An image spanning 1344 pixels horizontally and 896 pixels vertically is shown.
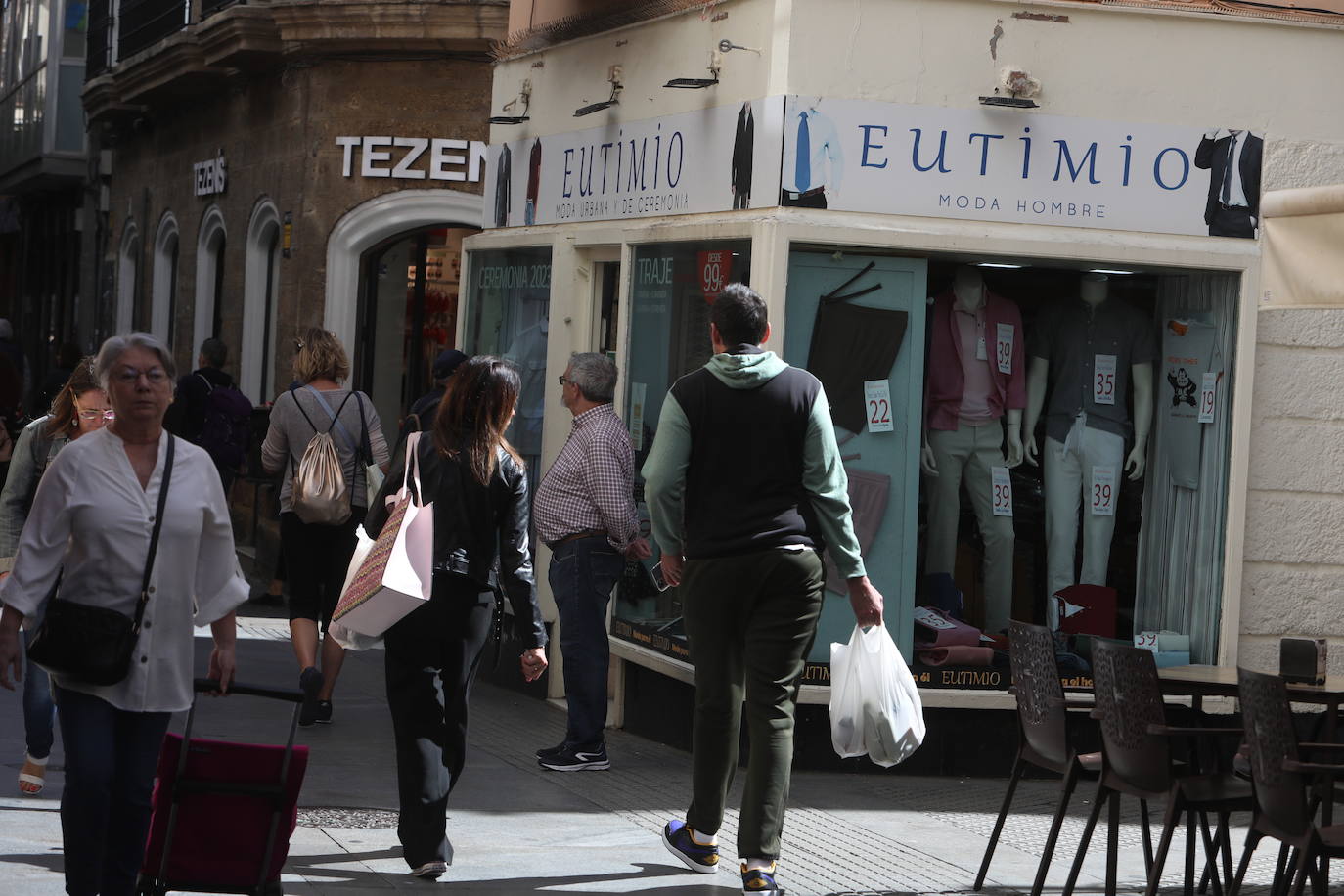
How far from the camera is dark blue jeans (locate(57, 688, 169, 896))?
496cm

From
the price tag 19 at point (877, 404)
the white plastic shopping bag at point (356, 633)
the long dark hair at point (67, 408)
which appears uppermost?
the price tag 19 at point (877, 404)

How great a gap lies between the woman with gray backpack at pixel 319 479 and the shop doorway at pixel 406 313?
22.6 ft

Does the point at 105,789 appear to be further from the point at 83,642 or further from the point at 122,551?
the point at 122,551

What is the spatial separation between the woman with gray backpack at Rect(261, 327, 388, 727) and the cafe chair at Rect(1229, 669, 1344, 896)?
4.93 metres

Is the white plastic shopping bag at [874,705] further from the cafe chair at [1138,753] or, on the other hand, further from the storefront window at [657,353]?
the storefront window at [657,353]

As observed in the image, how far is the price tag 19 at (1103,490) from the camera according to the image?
9.65 metres

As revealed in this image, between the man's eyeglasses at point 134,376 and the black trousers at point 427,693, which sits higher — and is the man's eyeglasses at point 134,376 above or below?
above

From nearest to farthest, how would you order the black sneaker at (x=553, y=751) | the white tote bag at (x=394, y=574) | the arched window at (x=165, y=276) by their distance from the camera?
the white tote bag at (x=394, y=574) → the black sneaker at (x=553, y=751) → the arched window at (x=165, y=276)

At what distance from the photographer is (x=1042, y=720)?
6645mm

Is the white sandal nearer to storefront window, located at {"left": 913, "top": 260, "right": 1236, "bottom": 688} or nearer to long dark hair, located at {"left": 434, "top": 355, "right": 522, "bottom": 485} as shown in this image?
long dark hair, located at {"left": 434, "top": 355, "right": 522, "bottom": 485}

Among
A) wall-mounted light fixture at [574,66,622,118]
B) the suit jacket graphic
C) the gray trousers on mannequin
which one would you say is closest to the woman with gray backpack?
wall-mounted light fixture at [574,66,622,118]

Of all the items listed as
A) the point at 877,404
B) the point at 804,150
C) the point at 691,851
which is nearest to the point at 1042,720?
the point at 691,851

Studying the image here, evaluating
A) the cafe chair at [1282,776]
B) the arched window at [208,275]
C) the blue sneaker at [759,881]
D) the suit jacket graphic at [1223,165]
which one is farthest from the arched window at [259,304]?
the cafe chair at [1282,776]

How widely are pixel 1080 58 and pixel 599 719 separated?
12.0ft
